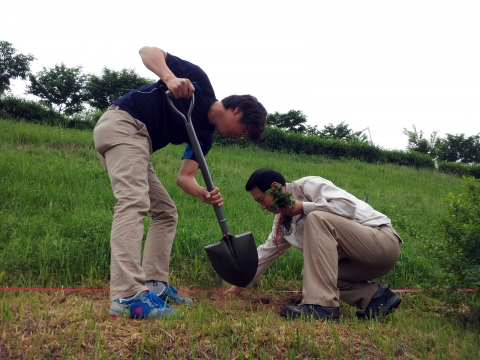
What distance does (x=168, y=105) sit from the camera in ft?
9.79

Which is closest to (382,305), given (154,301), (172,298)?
(172,298)

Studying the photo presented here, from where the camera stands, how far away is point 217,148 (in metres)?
14.4

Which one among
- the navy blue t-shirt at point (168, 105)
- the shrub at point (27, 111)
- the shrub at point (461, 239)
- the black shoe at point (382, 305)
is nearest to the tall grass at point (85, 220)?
the shrub at point (461, 239)

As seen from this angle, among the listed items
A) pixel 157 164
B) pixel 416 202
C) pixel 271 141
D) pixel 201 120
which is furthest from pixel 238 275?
pixel 271 141

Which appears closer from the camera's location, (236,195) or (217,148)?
(236,195)

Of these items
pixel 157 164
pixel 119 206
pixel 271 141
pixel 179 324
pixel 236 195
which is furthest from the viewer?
pixel 271 141

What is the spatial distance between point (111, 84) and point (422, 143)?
23696 mm

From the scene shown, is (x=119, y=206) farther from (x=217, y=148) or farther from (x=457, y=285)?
(x=217, y=148)

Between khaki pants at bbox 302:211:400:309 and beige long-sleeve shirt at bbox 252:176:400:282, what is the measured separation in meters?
0.07

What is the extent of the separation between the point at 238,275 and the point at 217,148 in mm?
11491

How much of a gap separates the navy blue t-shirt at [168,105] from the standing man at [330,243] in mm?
591

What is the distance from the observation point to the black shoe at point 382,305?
3.17 m

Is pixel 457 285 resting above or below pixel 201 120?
below

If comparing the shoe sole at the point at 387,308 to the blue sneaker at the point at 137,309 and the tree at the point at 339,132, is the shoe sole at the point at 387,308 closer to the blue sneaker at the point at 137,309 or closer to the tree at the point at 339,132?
the blue sneaker at the point at 137,309
